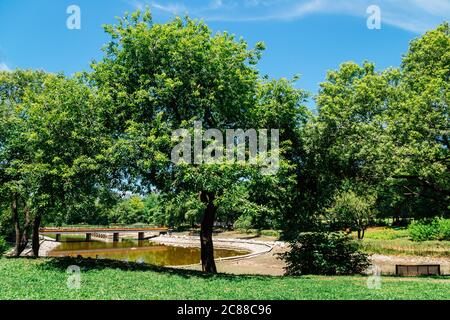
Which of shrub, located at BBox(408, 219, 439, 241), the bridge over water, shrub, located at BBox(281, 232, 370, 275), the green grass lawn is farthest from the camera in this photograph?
the bridge over water

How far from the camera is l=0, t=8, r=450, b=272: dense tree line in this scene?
17.4m

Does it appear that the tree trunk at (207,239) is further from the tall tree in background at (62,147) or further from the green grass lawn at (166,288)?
the tall tree in background at (62,147)

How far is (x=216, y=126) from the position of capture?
1941 centimetres

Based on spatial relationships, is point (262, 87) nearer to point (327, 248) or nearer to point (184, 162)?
point (184, 162)

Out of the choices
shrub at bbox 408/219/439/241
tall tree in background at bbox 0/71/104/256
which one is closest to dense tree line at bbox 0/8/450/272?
tall tree in background at bbox 0/71/104/256

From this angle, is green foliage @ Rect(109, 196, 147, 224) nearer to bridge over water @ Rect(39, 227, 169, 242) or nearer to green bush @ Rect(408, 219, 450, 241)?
bridge over water @ Rect(39, 227, 169, 242)

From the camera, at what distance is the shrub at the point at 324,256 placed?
2205 cm

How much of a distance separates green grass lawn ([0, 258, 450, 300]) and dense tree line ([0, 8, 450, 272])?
3278mm

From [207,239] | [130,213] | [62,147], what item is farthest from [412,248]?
[130,213]

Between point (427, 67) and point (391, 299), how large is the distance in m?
14.8

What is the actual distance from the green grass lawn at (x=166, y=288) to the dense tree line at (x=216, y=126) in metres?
3.28

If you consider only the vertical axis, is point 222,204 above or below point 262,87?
below
